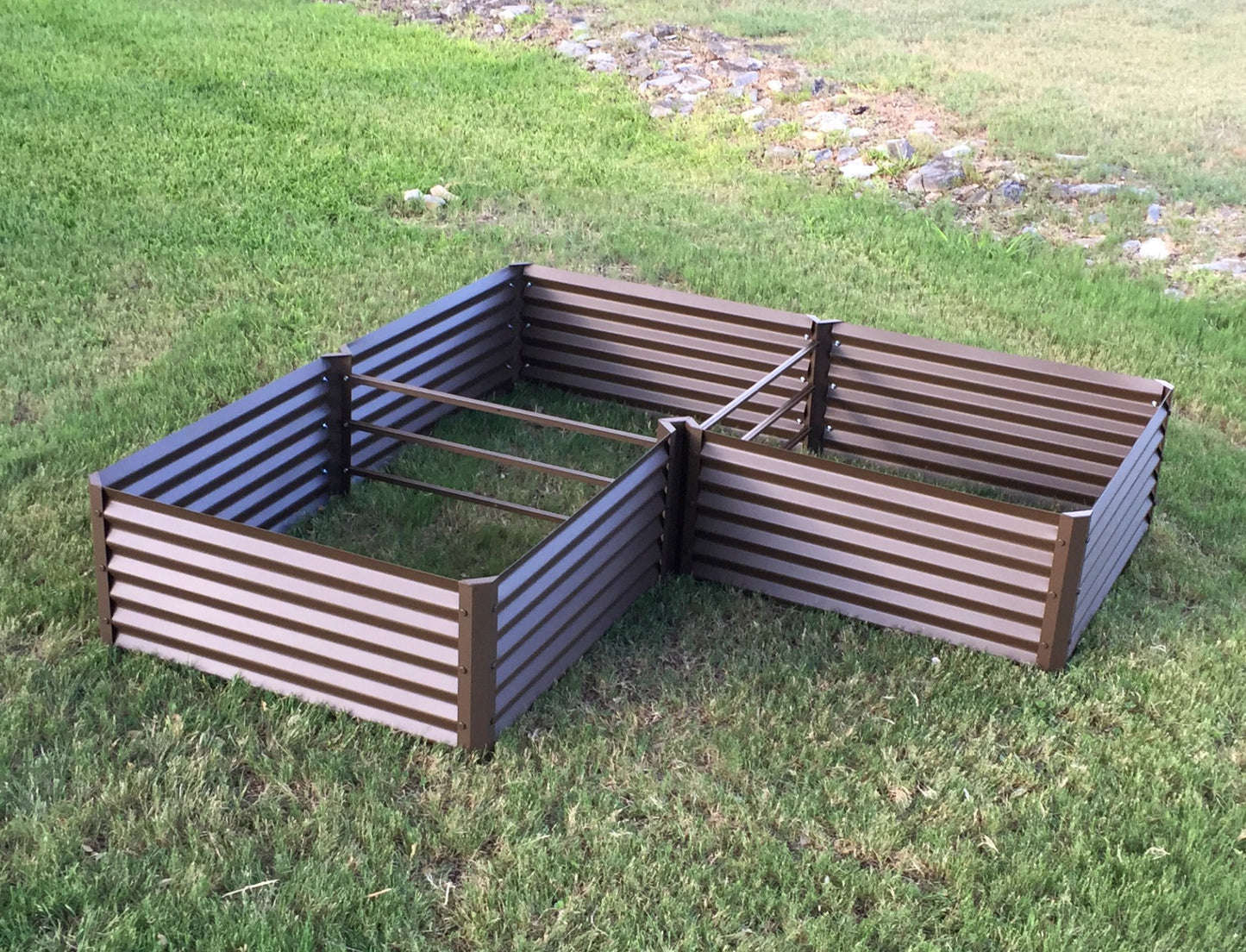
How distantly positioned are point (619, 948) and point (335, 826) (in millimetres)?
1158

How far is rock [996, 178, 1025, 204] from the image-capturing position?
561 inches

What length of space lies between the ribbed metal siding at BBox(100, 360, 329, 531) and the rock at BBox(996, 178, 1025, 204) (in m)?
8.77

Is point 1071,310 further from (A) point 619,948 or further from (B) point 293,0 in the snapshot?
(B) point 293,0

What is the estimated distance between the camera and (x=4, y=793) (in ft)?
17.6

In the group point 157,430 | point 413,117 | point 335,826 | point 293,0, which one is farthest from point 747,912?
point 293,0

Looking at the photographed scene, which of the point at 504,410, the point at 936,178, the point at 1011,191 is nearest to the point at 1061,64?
the point at 936,178

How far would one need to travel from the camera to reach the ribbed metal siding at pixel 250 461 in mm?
6402

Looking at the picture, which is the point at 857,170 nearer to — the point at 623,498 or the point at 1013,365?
the point at 1013,365

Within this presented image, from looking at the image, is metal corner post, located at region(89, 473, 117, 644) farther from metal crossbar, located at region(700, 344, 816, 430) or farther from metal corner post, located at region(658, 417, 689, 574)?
metal crossbar, located at region(700, 344, 816, 430)

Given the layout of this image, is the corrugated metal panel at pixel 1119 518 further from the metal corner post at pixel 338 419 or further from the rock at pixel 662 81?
the rock at pixel 662 81

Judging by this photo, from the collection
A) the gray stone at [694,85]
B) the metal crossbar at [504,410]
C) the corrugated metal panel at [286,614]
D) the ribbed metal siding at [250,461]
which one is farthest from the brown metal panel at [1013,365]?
the gray stone at [694,85]

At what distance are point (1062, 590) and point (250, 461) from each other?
3812 mm

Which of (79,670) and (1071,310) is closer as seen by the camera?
(79,670)

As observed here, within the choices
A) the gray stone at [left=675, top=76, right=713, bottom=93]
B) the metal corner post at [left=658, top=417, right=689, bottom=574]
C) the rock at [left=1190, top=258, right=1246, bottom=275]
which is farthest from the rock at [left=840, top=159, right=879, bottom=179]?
the metal corner post at [left=658, top=417, right=689, bottom=574]
